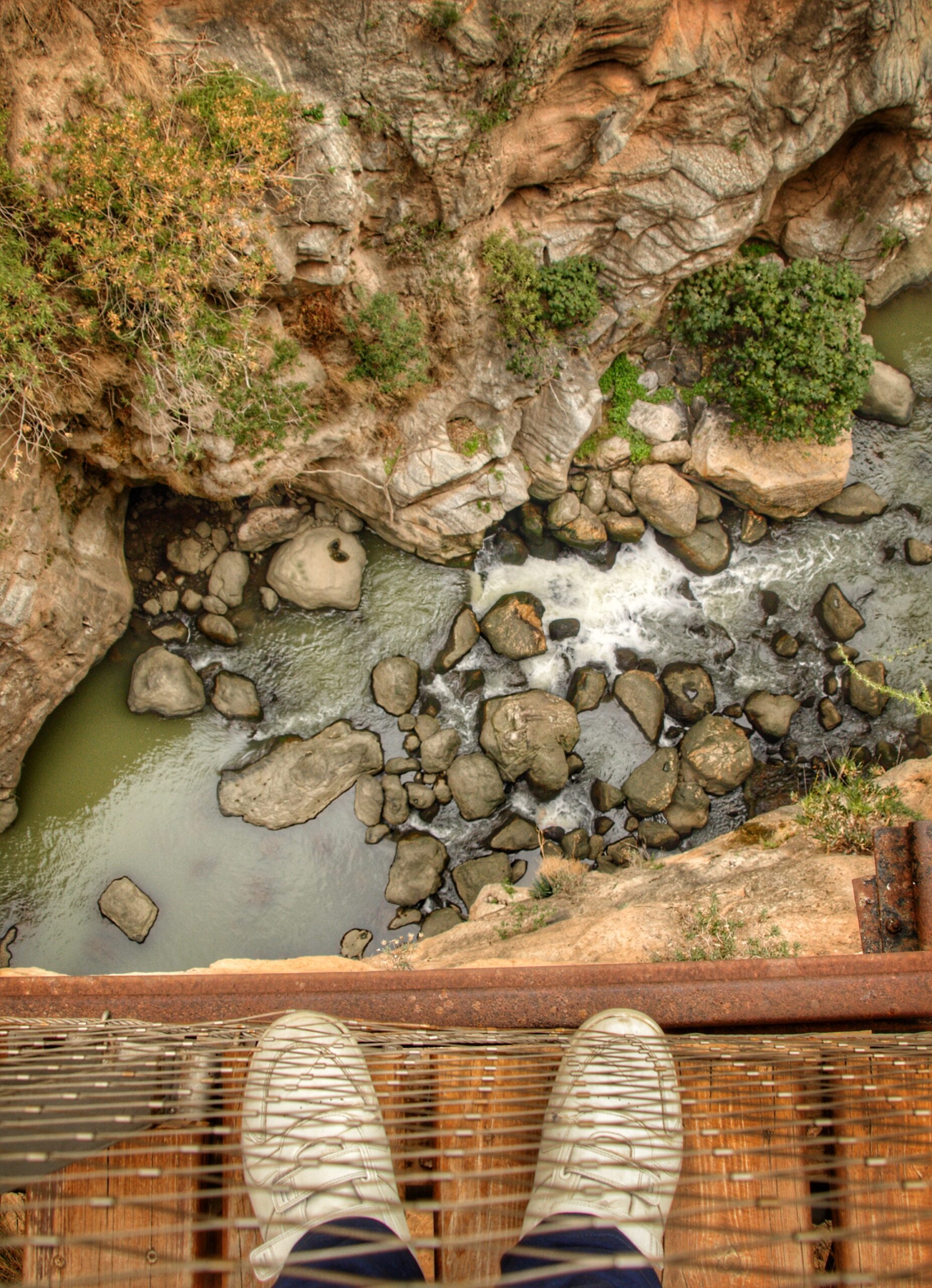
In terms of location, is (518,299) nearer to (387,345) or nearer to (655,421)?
(387,345)

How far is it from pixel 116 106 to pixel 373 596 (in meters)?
5.54

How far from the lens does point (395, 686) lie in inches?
358

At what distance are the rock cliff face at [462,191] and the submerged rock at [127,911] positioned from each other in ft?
5.98

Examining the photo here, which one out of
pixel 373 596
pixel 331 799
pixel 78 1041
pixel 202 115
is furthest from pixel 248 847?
pixel 202 115

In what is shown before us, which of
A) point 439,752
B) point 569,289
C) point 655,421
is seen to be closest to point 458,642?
point 439,752

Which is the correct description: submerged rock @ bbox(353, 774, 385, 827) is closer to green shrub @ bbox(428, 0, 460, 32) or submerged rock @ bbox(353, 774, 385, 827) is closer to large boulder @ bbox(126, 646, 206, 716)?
large boulder @ bbox(126, 646, 206, 716)

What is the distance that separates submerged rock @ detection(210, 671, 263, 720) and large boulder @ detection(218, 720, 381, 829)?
0.65m

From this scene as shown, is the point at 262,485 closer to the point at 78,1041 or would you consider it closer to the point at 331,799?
the point at 331,799

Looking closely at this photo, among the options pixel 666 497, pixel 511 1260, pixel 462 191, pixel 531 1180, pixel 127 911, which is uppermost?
pixel 462 191

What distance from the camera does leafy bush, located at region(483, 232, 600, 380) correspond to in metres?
7.51

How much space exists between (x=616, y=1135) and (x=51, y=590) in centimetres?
738

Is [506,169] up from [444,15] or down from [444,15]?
down

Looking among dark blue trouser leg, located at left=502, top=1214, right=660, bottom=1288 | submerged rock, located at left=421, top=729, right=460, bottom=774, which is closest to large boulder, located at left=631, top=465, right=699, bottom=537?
submerged rock, located at left=421, top=729, right=460, bottom=774

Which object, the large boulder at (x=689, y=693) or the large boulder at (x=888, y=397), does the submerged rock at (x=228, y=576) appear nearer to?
the large boulder at (x=689, y=693)
